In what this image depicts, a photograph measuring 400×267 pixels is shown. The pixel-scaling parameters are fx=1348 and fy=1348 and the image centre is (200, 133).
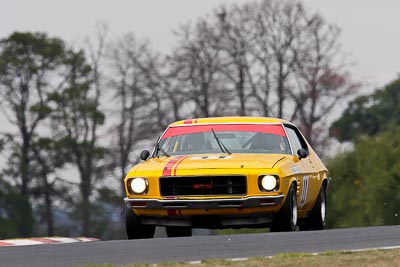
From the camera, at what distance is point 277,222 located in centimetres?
1570

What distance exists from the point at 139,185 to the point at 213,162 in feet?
2.97

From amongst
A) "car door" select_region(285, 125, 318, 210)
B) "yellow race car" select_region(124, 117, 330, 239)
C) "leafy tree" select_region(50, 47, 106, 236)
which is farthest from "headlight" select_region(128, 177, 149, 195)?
"leafy tree" select_region(50, 47, 106, 236)

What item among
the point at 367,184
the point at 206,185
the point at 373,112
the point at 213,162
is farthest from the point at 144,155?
the point at 373,112

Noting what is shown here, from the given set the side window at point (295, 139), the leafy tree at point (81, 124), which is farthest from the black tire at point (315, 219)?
the leafy tree at point (81, 124)

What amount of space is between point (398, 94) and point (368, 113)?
7.63ft

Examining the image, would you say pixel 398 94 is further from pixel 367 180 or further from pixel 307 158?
pixel 307 158

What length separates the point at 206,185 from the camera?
15.5m

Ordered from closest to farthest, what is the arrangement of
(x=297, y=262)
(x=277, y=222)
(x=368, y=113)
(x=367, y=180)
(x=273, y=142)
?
(x=297, y=262) < (x=277, y=222) < (x=273, y=142) < (x=367, y=180) < (x=368, y=113)

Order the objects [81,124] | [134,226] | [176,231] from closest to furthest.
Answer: [134,226] → [176,231] → [81,124]

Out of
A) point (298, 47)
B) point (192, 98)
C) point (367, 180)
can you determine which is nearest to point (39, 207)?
point (192, 98)

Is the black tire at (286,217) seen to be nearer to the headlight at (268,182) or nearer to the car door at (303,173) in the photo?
the headlight at (268,182)

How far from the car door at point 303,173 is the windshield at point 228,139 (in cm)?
22

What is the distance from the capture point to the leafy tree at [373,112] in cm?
8156

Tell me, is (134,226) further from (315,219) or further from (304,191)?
(315,219)
